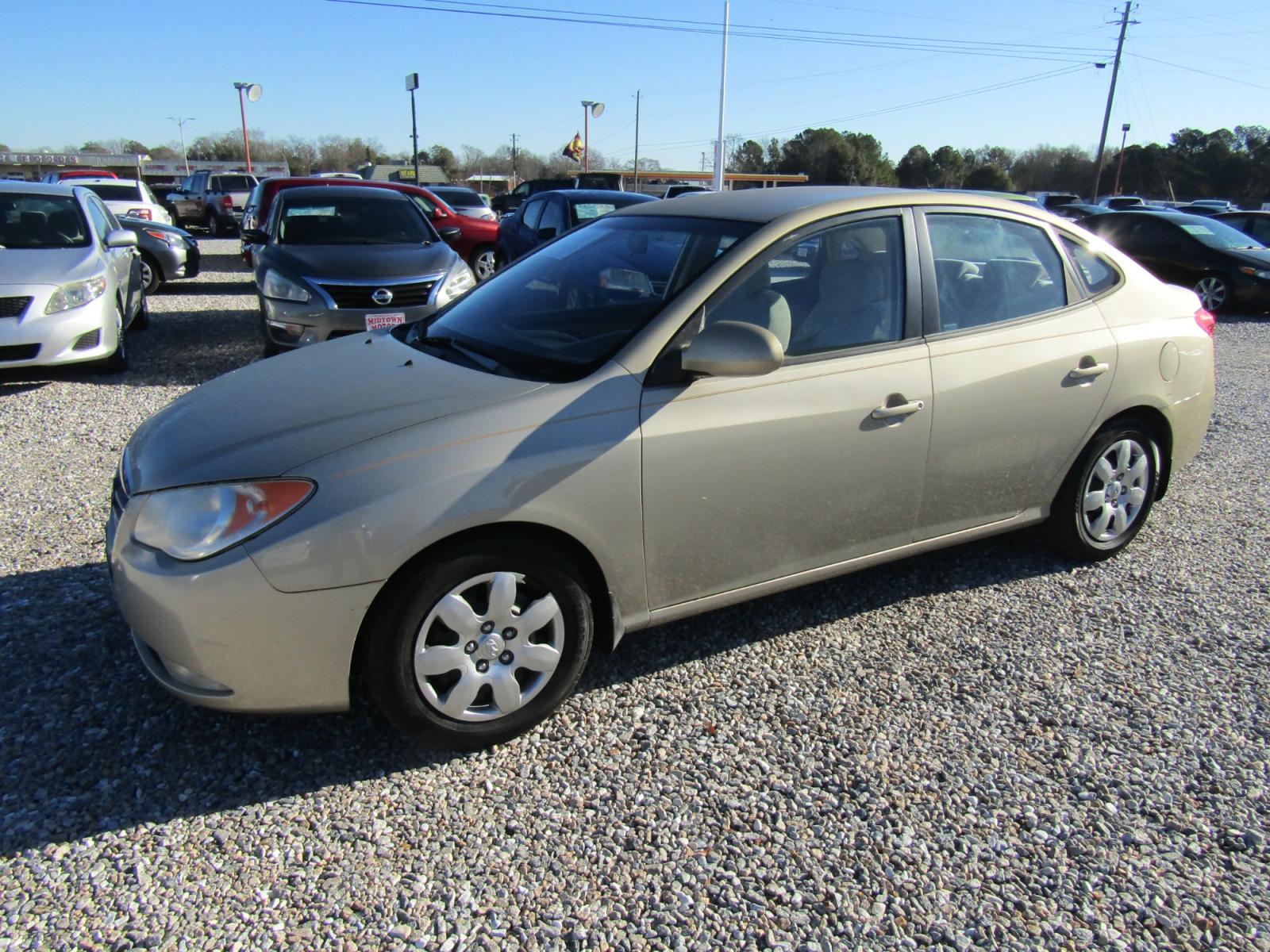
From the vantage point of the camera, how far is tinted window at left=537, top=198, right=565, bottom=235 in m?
11.2

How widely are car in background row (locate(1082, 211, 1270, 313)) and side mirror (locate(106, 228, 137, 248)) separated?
13.2m

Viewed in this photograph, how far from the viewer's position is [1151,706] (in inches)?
121

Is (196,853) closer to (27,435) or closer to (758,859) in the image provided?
(758,859)

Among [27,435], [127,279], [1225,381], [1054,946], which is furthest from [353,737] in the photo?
[1225,381]

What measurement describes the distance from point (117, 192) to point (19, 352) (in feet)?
41.8

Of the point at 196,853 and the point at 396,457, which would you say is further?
the point at 396,457

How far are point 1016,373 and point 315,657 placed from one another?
282 cm

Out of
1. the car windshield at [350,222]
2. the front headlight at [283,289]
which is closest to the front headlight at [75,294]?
the front headlight at [283,289]

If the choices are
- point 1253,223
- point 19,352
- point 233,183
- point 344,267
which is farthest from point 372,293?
point 233,183

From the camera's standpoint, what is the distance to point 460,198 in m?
18.5

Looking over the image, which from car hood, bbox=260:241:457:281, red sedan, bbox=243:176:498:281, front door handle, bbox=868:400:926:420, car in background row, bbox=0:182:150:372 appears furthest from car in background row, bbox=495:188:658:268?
front door handle, bbox=868:400:926:420

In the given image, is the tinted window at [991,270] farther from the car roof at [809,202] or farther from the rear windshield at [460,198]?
the rear windshield at [460,198]

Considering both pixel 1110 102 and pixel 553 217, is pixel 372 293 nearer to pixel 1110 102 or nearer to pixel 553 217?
pixel 553 217

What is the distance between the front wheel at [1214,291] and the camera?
13578mm
